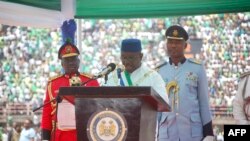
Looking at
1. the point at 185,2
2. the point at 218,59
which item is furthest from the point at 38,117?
the point at 185,2

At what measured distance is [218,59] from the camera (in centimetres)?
1898

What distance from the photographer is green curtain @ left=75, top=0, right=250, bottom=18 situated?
7234mm

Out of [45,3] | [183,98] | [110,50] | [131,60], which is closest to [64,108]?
[131,60]

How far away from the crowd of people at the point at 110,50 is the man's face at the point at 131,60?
13241mm

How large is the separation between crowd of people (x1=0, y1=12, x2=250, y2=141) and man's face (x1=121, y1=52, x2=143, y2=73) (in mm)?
13241

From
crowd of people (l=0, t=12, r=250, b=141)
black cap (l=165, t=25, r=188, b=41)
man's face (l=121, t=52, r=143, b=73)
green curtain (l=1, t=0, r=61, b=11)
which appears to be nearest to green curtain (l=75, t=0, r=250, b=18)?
green curtain (l=1, t=0, r=61, b=11)

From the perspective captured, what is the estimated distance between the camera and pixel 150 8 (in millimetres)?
7516

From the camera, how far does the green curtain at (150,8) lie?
723 cm

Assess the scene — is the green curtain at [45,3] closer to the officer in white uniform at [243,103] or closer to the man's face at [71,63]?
the man's face at [71,63]

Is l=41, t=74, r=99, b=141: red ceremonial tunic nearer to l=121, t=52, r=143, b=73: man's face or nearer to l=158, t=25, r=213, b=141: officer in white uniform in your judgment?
l=158, t=25, r=213, b=141: officer in white uniform

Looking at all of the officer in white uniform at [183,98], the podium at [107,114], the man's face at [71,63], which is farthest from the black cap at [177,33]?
the podium at [107,114]

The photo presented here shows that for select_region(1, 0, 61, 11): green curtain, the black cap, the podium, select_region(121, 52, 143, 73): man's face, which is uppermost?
select_region(1, 0, 61, 11): green curtain

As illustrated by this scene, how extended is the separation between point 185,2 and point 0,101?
11.8m

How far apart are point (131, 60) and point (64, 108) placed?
89 cm
